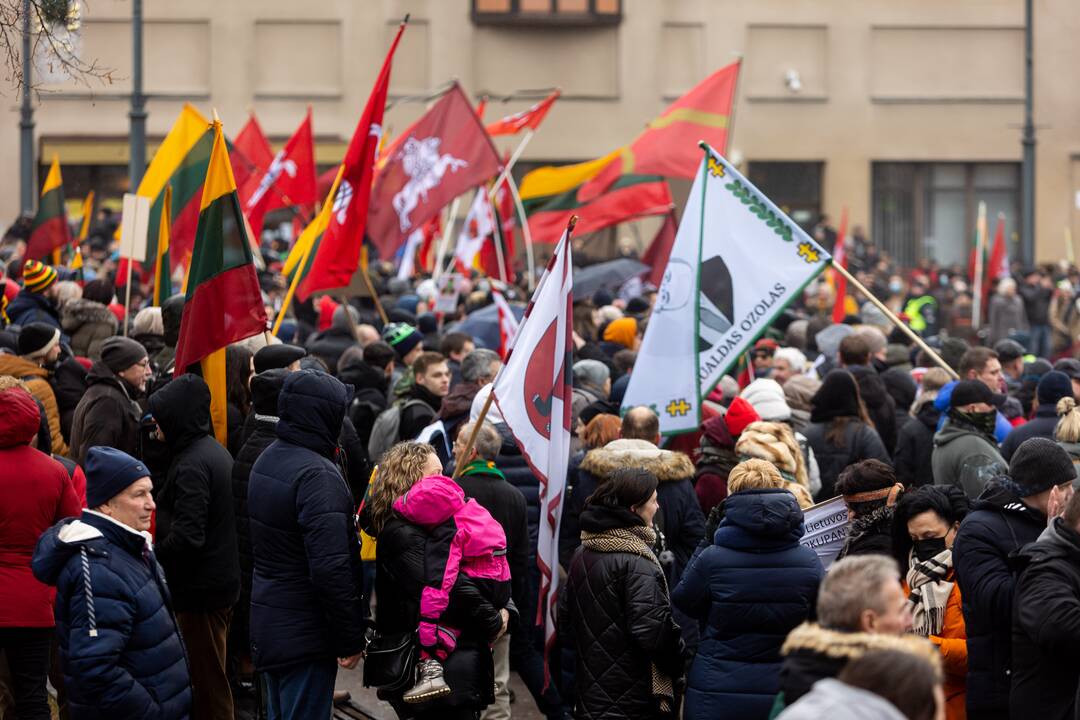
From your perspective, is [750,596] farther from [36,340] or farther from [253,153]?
[253,153]

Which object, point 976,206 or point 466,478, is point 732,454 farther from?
point 976,206

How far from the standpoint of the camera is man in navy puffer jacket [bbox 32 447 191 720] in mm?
5266

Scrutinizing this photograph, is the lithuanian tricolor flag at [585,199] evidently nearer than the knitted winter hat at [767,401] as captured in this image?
No

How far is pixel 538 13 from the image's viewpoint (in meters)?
33.2

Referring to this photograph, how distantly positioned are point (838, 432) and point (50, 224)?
322 inches

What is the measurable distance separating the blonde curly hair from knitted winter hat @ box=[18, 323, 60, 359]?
275 centimetres

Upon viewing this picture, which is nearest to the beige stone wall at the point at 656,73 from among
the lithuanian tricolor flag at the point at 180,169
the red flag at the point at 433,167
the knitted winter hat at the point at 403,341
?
the red flag at the point at 433,167

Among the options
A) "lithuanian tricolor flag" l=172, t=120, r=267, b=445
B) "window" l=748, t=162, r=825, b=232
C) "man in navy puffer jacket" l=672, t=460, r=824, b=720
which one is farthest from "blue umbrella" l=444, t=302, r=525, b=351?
"window" l=748, t=162, r=825, b=232

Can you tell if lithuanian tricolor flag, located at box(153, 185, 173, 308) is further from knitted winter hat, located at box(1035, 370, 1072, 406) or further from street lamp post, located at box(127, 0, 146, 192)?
street lamp post, located at box(127, 0, 146, 192)

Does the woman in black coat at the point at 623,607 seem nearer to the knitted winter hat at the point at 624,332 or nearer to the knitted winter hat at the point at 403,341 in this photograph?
the knitted winter hat at the point at 403,341

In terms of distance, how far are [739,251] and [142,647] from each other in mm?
4365

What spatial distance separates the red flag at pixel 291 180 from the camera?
53.0 ft

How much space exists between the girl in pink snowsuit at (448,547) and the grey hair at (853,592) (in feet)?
8.49

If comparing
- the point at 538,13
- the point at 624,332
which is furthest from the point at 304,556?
the point at 538,13
